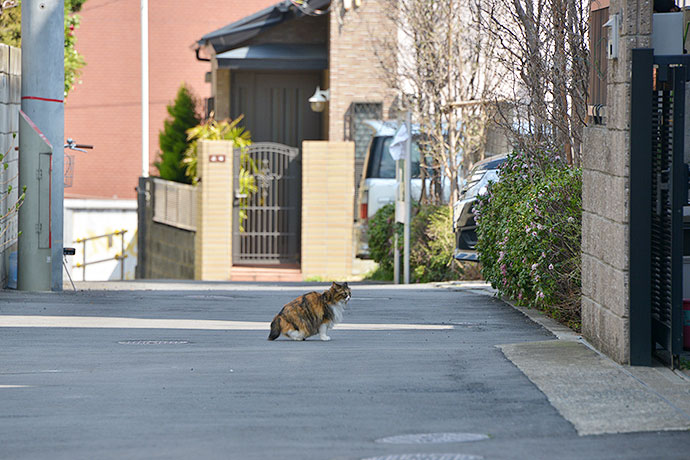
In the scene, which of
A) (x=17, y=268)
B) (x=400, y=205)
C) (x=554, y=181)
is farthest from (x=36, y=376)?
(x=400, y=205)

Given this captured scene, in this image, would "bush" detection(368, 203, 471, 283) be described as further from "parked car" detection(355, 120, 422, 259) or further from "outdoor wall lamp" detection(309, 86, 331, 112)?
"outdoor wall lamp" detection(309, 86, 331, 112)

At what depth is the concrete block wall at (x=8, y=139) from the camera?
12406mm

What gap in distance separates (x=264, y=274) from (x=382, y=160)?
11.8 ft

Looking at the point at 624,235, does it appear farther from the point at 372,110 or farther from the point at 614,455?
the point at 372,110

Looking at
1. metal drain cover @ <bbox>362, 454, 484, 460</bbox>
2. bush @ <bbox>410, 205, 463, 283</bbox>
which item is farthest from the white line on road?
bush @ <bbox>410, 205, 463, 283</bbox>

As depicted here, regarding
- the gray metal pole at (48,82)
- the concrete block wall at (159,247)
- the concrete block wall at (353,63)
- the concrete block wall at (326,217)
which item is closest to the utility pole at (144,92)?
the concrete block wall at (159,247)

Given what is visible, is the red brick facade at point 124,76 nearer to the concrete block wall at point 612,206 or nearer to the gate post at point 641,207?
the concrete block wall at point 612,206

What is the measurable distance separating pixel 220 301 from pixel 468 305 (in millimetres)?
2715

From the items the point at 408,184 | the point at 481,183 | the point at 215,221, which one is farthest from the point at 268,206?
the point at 481,183

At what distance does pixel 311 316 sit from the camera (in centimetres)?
877

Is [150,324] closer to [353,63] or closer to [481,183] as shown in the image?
[481,183]

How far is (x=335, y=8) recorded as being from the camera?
24141 mm

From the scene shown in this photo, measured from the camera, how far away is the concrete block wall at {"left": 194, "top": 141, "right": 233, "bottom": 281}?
869 inches

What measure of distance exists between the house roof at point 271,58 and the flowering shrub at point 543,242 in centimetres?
1478
